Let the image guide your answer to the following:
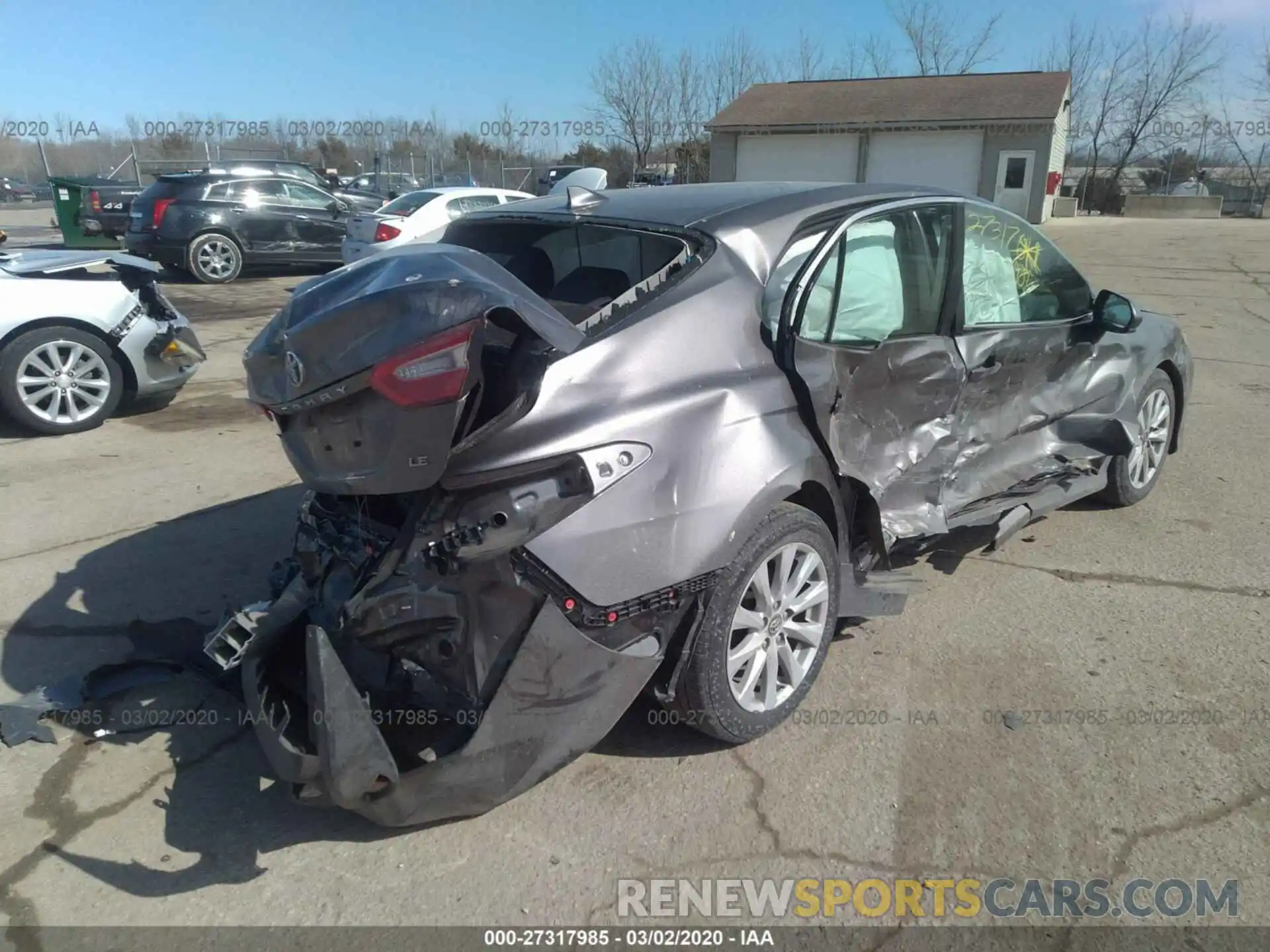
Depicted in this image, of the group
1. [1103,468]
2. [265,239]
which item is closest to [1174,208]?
[265,239]

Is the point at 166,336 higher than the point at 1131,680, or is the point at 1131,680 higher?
the point at 166,336

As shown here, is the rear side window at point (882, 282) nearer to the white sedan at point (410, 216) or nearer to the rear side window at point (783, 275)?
the rear side window at point (783, 275)

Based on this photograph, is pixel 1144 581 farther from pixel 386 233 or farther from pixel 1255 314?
pixel 386 233

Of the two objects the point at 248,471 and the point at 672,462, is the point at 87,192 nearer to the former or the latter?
the point at 248,471

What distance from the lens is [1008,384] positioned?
169 inches

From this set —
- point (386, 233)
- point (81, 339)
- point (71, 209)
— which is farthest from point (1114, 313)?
point (71, 209)

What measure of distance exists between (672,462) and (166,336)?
5.73m

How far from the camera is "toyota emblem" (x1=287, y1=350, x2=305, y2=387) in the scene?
267cm

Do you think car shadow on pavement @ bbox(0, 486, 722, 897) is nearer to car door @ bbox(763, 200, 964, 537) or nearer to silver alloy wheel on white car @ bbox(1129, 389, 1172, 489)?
car door @ bbox(763, 200, 964, 537)

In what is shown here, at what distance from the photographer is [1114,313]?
15.3 feet

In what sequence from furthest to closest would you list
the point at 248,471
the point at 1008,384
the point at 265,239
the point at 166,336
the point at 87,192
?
A: the point at 87,192, the point at 265,239, the point at 166,336, the point at 248,471, the point at 1008,384

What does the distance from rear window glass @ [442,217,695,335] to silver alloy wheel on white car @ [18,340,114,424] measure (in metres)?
4.27

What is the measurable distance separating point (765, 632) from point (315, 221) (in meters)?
14.9


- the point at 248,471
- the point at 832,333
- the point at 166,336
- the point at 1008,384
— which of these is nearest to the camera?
the point at 832,333
